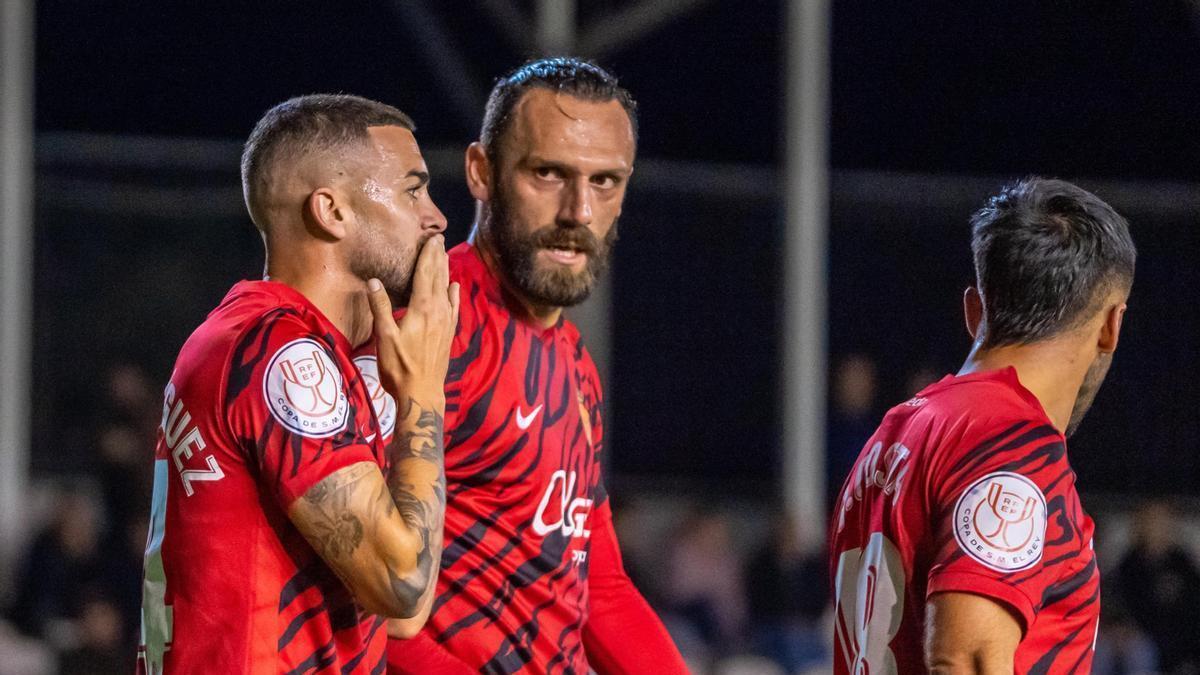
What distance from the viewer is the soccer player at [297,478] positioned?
2.78 metres

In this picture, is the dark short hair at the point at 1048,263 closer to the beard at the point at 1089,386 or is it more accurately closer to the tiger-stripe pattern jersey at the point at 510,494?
the beard at the point at 1089,386

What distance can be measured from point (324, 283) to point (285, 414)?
0.38 meters

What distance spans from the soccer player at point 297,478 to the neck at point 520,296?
76 centimetres

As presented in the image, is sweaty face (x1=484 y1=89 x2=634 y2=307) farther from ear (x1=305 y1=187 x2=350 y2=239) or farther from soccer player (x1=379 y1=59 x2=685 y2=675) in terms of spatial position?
ear (x1=305 y1=187 x2=350 y2=239)

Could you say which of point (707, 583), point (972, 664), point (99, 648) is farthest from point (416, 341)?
point (707, 583)

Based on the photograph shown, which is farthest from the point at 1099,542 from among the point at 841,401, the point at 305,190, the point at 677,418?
the point at 305,190

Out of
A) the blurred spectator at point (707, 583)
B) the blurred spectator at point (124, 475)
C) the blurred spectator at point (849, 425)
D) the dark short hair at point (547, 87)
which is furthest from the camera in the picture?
the blurred spectator at point (849, 425)

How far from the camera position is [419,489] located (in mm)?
2910

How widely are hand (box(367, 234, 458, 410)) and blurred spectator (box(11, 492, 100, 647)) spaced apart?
5.70 meters

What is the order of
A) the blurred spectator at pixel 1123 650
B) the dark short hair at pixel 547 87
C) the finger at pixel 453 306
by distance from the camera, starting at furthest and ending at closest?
the blurred spectator at pixel 1123 650
the dark short hair at pixel 547 87
the finger at pixel 453 306

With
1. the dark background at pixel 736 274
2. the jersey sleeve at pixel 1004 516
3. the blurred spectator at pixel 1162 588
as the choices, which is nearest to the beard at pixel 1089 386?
the jersey sleeve at pixel 1004 516

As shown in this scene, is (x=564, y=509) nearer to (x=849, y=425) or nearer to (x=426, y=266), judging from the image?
(x=426, y=266)

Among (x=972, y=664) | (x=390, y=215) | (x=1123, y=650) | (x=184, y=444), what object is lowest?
(x=1123, y=650)

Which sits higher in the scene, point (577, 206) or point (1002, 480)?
point (577, 206)
